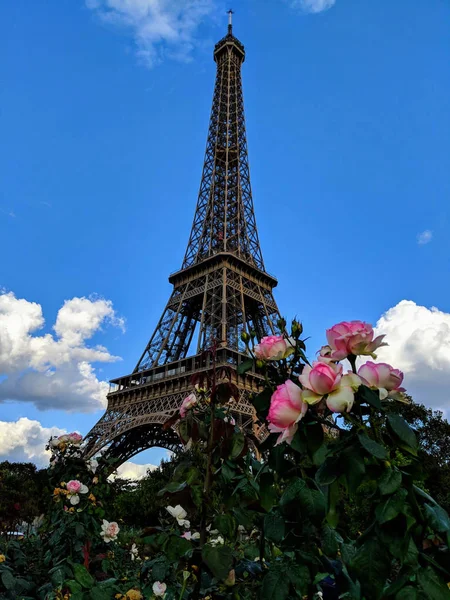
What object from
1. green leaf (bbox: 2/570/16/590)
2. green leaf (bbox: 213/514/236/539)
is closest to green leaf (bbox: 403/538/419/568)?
green leaf (bbox: 213/514/236/539)

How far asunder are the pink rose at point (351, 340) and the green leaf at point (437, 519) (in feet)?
2.13

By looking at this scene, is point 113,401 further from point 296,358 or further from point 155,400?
point 296,358

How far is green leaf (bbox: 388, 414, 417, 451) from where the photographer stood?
5.85 feet

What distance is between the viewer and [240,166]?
44.1m

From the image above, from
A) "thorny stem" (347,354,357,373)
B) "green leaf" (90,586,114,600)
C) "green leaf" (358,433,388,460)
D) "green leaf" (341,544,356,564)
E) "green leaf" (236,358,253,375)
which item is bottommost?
"green leaf" (90,586,114,600)

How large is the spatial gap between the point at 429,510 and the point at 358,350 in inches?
26.0

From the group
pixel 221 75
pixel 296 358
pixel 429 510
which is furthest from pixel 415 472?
pixel 221 75

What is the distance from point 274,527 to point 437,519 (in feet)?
2.40

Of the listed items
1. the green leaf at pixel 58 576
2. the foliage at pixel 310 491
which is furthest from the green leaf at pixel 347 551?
the green leaf at pixel 58 576

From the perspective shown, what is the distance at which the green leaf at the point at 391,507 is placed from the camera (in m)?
1.62

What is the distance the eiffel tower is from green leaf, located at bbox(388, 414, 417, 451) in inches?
938

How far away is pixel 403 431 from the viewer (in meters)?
1.81

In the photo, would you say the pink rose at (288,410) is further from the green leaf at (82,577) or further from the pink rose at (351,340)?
the green leaf at (82,577)

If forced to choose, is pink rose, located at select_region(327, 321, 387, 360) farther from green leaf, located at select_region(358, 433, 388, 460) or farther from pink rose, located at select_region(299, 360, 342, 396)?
green leaf, located at select_region(358, 433, 388, 460)
